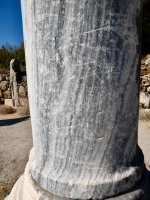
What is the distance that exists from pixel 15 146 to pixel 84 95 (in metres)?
3.63

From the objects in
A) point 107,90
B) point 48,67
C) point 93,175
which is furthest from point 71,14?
point 93,175

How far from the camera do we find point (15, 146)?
4285 millimetres

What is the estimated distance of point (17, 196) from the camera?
136cm

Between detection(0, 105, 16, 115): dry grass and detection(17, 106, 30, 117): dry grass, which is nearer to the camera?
detection(17, 106, 30, 117): dry grass

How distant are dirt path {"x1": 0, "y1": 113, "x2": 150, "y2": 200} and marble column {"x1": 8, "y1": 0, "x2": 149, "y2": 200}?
186 centimetres

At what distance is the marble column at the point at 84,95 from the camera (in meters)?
0.97

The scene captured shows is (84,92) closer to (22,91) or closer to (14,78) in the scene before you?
(22,91)

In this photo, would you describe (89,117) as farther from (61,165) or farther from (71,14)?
(71,14)

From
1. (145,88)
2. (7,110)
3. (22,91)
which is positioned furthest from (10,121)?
(145,88)

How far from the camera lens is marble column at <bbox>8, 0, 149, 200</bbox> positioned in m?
0.97

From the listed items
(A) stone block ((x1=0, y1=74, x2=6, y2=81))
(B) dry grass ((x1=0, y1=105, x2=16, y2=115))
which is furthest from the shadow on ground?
(A) stone block ((x1=0, y1=74, x2=6, y2=81))

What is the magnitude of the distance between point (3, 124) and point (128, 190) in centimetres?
530

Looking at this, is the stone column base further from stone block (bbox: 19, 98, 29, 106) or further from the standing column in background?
the standing column in background

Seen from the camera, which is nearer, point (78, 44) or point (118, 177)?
point (78, 44)
